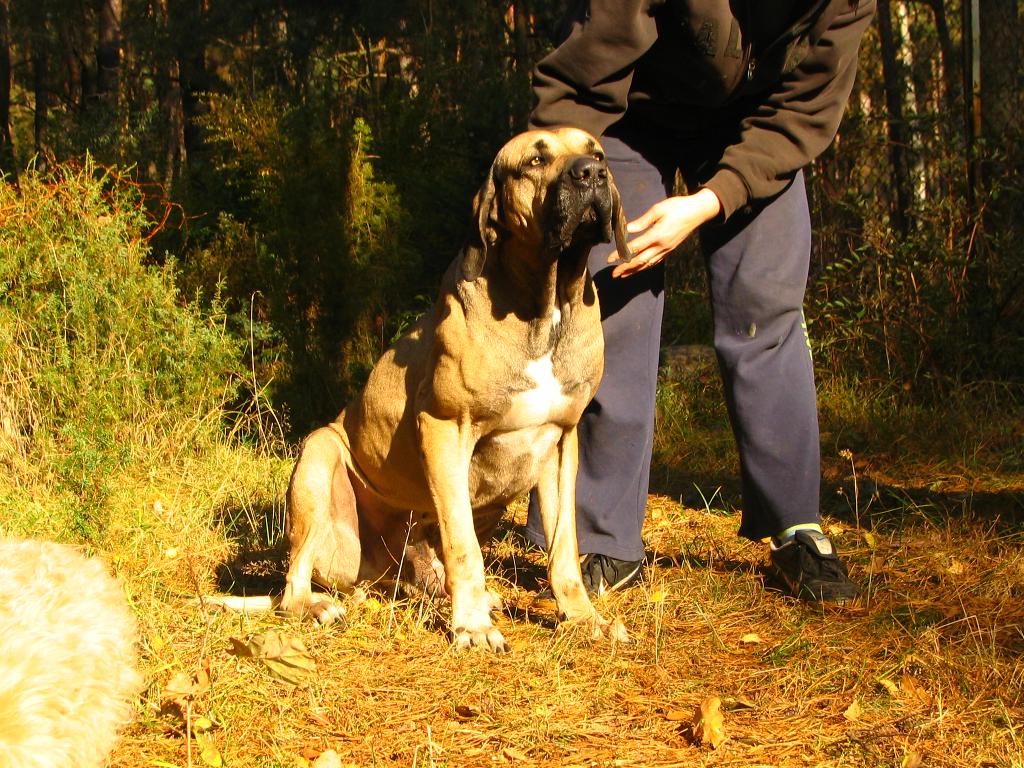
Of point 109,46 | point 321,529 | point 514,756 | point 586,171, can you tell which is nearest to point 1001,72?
point 586,171

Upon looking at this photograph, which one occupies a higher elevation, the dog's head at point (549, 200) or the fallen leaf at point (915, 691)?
the dog's head at point (549, 200)

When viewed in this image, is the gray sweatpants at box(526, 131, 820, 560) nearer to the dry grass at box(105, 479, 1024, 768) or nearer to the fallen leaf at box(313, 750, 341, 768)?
the dry grass at box(105, 479, 1024, 768)

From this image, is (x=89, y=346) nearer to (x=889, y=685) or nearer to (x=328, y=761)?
(x=328, y=761)

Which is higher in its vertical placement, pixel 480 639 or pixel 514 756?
pixel 514 756

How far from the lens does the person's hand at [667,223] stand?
353 centimetres

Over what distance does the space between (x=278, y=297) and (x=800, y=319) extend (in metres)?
3.69

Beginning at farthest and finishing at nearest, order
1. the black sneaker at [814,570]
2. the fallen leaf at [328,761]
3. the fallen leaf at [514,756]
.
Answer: the black sneaker at [814,570] < the fallen leaf at [514,756] < the fallen leaf at [328,761]

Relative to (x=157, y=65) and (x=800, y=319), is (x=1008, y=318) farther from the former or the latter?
(x=157, y=65)

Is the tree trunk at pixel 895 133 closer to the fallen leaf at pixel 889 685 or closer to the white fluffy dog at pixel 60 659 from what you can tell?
the fallen leaf at pixel 889 685

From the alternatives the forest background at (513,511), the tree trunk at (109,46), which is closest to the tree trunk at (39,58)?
the tree trunk at (109,46)

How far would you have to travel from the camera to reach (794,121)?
3705 millimetres

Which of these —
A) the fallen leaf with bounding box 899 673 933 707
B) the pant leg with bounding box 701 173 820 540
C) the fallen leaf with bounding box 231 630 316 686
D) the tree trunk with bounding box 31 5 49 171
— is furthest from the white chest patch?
the tree trunk with bounding box 31 5 49 171

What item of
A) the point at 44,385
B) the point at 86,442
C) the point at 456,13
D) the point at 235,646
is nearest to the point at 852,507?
the point at 235,646

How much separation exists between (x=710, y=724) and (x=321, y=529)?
1.69 m
